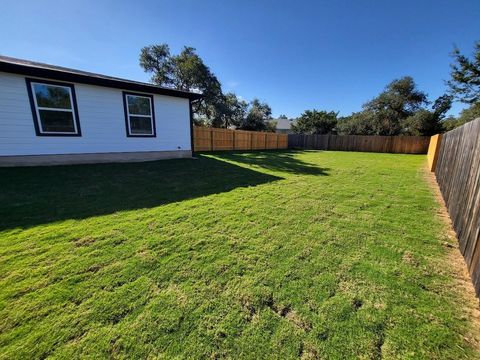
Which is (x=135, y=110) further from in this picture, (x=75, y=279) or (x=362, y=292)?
(x=362, y=292)

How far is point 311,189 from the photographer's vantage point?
211 inches

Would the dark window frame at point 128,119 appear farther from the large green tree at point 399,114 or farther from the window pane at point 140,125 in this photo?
the large green tree at point 399,114

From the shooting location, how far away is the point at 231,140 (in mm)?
16062

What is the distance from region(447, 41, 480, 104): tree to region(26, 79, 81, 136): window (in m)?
26.0

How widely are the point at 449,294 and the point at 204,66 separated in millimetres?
24837

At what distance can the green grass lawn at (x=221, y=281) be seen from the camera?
1.38 metres

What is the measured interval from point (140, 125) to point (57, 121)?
2.53 metres

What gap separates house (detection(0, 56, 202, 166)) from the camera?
19.3ft

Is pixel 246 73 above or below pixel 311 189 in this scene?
above

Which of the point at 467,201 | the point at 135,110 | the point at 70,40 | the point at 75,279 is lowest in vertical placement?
the point at 75,279

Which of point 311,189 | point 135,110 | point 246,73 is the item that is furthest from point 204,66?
point 311,189

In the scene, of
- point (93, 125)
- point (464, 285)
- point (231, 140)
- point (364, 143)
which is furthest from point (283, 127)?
point (464, 285)

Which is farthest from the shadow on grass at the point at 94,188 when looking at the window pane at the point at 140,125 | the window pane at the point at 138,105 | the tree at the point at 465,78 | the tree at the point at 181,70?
the tree at the point at 465,78

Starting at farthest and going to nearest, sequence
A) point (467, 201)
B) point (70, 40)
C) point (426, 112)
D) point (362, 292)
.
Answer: point (426, 112) < point (70, 40) < point (467, 201) < point (362, 292)
